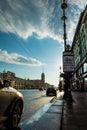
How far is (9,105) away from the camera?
17.9ft

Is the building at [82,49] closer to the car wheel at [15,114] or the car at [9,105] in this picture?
the car wheel at [15,114]

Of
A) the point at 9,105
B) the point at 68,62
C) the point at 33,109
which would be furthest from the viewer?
the point at 68,62

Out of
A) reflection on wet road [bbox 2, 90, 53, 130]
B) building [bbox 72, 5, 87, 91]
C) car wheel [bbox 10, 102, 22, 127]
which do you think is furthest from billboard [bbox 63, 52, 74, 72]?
building [bbox 72, 5, 87, 91]

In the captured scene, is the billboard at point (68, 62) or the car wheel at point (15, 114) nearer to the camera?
the car wheel at point (15, 114)

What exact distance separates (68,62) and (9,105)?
378 inches

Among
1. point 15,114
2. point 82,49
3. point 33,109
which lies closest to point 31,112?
point 33,109

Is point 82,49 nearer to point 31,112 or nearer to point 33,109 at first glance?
point 33,109

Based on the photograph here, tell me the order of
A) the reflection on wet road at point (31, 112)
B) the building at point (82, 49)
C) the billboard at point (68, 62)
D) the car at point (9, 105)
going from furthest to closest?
1. the building at point (82, 49)
2. the billboard at point (68, 62)
3. the reflection on wet road at point (31, 112)
4. the car at point (9, 105)

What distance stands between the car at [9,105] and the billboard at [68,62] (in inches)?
330

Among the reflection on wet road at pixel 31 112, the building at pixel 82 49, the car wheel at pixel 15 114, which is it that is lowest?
the reflection on wet road at pixel 31 112

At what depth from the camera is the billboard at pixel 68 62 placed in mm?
14250

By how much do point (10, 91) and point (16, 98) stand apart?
0.37 m

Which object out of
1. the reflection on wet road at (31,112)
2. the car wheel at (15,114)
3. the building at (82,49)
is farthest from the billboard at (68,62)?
the building at (82,49)

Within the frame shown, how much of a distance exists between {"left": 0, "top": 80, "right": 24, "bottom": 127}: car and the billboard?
8393 millimetres
